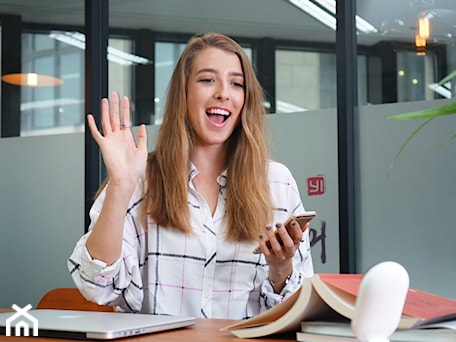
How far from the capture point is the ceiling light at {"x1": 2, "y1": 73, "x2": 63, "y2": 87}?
→ 4.47m

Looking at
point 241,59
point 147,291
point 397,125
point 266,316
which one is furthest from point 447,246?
point 266,316

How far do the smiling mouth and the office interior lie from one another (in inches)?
41.8

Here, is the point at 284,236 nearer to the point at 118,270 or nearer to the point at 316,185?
the point at 118,270

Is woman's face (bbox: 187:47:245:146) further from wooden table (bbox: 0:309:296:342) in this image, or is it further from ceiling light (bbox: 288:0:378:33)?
ceiling light (bbox: 288:0:378:33)

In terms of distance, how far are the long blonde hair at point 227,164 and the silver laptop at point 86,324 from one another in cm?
50

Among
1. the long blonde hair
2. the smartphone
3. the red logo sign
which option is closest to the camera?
the smartphone

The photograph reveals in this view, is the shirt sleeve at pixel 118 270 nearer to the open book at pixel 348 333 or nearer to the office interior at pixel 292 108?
the open book at pixel 348 333

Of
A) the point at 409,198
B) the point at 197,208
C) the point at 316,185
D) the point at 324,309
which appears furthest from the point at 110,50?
the point at 324,309

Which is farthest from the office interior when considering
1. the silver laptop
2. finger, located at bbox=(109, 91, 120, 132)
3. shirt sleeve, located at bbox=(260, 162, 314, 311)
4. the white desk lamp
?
the white desk lamp

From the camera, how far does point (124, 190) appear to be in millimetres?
1545

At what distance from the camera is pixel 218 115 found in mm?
2020

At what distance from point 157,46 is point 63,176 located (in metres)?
0.91

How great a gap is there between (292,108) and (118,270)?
2216 millimetres

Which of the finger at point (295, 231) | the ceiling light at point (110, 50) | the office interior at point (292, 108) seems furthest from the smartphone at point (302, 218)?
the ceiling light at point (110, 50)
